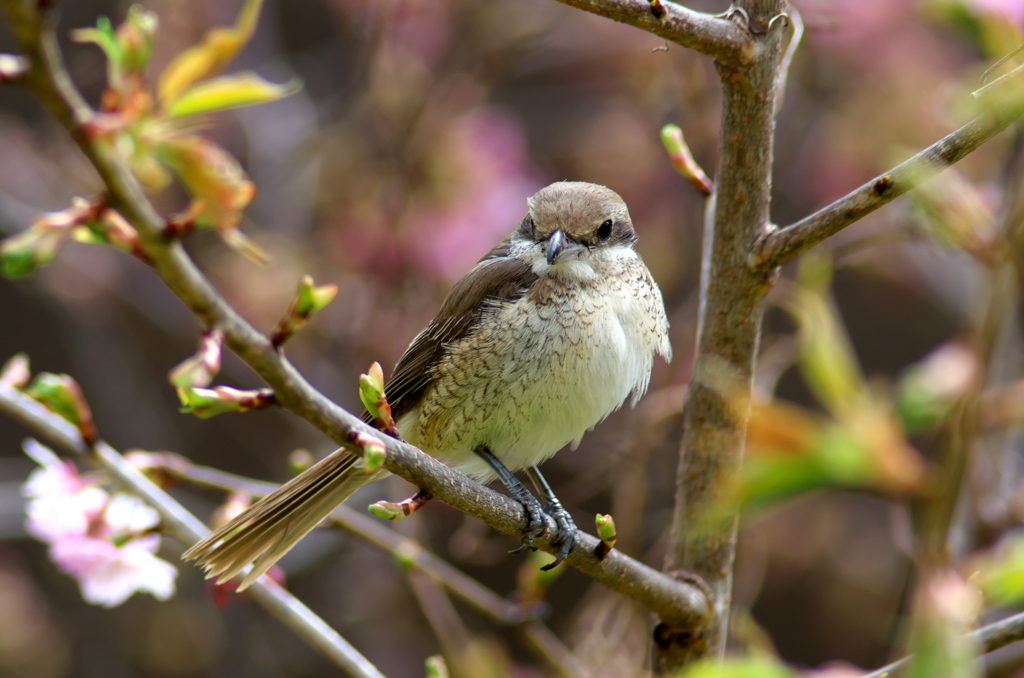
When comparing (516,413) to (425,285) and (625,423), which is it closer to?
(425,285)

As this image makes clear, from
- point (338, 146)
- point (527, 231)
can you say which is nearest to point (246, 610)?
point (338, 146)

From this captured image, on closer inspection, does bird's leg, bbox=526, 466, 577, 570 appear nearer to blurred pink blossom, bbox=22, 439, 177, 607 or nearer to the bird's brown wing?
the bird's brown wing

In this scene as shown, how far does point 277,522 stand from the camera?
89.3 inches

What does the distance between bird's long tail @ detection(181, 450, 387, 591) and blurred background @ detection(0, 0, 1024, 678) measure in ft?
4.62

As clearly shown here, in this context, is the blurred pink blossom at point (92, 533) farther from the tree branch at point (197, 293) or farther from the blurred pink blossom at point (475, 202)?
the blurred pink blossom at point (475, 202)

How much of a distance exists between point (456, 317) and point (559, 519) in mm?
714

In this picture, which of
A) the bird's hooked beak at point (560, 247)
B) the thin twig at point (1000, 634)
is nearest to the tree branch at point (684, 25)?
the bird's hooked beak at point (560, 247)

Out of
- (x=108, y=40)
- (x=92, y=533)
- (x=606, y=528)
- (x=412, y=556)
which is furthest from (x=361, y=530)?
(x=108, y=40)

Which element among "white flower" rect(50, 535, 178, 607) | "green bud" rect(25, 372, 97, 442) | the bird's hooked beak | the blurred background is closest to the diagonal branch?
the bird's hooked beak

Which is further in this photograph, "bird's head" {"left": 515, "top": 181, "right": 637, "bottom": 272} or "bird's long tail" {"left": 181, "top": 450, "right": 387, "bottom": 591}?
"bird's head" {"left": 515, "top": 181, "right": 637, "bottom": 272}

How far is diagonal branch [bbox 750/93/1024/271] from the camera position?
148cm

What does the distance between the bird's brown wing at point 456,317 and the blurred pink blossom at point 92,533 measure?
865 mm

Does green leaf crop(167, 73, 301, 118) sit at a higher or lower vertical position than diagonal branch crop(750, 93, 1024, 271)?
higher

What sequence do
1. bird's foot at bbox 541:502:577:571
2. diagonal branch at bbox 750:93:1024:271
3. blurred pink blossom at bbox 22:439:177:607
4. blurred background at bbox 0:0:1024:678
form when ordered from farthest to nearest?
blurred background at bbox 0:0:1024:678
blurred pink blossom at bbox 22:439:177:607
bird's foot at bbox 541:502:577:571
diagonal branch at bbox 750:93:1024:271
